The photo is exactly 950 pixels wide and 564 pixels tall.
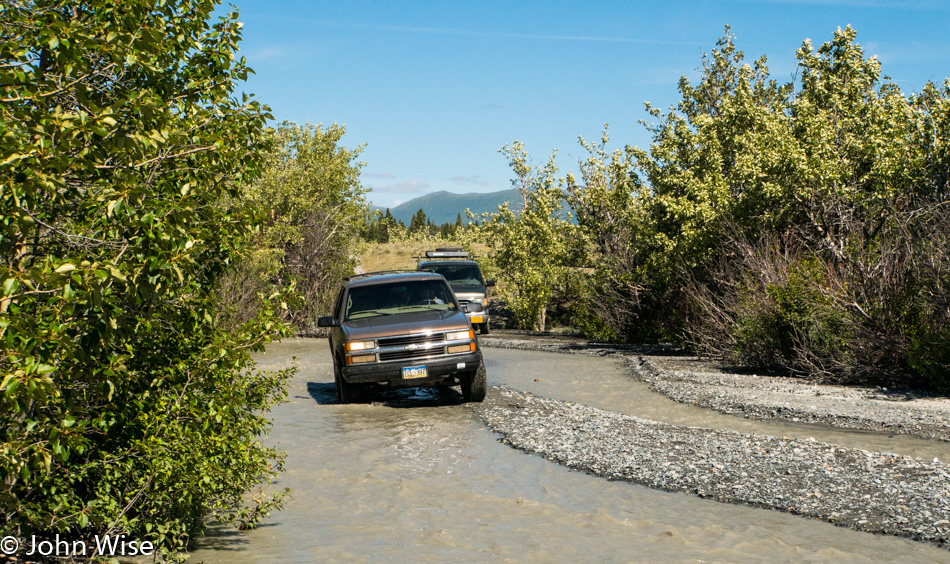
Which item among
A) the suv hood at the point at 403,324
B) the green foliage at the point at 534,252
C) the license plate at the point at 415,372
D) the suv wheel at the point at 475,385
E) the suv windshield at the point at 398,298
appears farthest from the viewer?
the green foliage at the point at 534,252

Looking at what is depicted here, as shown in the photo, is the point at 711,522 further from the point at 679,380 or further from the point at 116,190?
the point at 679,380

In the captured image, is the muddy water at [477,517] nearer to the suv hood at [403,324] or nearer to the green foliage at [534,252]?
the suv hood at [403,324]

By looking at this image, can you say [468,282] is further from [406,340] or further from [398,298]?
[406,340]

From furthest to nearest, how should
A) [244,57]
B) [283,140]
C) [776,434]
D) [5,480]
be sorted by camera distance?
[283,140] → [776,434] → [244,57] → [5,480]

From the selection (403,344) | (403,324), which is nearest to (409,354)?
(403,344)

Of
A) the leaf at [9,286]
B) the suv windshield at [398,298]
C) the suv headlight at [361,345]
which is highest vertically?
the suv windshield at [398,298]

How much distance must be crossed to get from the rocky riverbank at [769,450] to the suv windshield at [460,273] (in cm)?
1061

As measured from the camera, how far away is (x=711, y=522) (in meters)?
7.26

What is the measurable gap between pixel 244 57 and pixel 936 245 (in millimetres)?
12099

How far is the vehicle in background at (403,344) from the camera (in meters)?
12.6

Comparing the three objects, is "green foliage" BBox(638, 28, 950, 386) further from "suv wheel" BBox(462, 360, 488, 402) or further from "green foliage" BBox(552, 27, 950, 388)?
"suv wheel" BBox(462, 360, 488, 402)

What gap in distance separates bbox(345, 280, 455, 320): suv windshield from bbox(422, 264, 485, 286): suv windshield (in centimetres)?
1161

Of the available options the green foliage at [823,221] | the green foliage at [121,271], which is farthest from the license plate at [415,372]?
the green foliage at [823,221]

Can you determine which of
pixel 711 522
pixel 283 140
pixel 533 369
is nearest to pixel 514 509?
pixel 711 522
